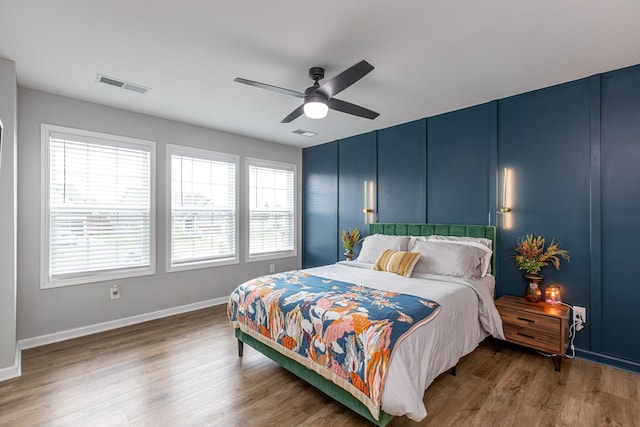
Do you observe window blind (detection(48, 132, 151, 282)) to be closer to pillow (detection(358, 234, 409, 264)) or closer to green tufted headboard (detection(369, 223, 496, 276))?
pillow (detection(358, 234, 409, 264))

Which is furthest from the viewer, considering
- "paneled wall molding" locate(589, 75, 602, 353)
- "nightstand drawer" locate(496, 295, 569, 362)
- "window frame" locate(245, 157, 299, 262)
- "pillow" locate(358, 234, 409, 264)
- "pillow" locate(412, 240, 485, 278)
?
"window frame" locate(245, 157, 299, 262)

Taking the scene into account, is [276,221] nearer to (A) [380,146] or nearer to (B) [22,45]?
(A) [380,146]

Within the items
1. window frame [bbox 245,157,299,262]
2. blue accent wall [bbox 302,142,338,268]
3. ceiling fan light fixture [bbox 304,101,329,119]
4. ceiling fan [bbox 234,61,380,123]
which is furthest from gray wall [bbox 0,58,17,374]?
blue accent wall [bbox 302,142,338,268]

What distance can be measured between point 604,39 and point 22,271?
5.67 m

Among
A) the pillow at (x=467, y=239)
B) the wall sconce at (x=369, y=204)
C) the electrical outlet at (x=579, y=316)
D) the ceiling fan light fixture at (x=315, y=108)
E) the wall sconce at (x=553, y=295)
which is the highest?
the ceiling fan light fixture at (x=315, y=108)

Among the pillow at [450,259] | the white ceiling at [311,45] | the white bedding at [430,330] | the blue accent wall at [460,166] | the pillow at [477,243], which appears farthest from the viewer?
the blue accent wall at [460,166]

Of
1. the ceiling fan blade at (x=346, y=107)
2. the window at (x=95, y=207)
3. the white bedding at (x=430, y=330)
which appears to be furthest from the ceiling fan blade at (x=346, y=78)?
the window at (x=95, y=207)

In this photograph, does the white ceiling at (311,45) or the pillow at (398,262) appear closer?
the white ceiling at (311,45)

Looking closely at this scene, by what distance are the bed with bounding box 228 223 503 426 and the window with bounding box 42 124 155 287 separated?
1.87 meters

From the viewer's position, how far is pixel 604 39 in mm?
2275

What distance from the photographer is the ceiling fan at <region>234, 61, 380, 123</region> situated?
2141mm

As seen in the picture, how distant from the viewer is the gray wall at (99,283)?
125 inches

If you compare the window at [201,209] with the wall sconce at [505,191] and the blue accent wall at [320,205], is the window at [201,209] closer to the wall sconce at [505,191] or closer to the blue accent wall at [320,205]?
the blue accent wall at [320,205]

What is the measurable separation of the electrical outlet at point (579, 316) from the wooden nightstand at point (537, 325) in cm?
18
